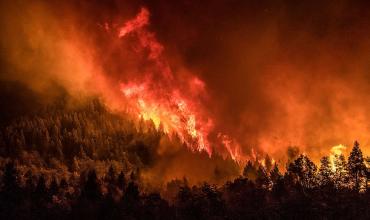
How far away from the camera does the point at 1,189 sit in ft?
473

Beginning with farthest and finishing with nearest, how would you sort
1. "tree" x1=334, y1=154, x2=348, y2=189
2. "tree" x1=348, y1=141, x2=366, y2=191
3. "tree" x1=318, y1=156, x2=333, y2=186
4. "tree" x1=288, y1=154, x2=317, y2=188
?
"tree" x1=288, y1=154, x2=317, y2=188, "tree" x1=318, y1=156, x2=333, y2=186, "tree" x1=334, y1=154, x2=348, y2=189, "tree" x1=348, y1=141, x2=366, y2=191

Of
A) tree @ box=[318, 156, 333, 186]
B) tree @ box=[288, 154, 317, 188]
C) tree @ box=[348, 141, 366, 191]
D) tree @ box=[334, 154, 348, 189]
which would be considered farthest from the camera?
tree @ box=[288, 154, 317, 188]

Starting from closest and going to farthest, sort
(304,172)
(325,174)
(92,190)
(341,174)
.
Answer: (92,190)
(325,174)
(341,174)
(304,172)

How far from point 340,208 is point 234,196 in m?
34.5

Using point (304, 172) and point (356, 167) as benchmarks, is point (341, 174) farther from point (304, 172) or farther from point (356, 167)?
point (304, 172)

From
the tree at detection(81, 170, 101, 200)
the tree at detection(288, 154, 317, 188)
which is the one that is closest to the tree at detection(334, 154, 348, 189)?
the tree at detection(288, 154, 317, 188)

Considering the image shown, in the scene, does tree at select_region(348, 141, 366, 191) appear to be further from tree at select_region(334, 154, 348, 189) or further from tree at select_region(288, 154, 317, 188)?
tree at select_region(288, 154, 317, 188)

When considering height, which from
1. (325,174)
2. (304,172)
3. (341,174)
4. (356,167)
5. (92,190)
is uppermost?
(304,172)

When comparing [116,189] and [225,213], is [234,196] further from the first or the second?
[116,189]

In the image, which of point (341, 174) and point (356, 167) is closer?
point (356, 167)

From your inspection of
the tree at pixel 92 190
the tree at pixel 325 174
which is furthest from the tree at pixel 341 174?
the tree at pixel 92 190

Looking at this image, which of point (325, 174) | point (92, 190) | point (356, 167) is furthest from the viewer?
point (325, 174)

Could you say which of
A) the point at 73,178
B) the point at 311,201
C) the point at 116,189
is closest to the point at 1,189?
the point at 116,189

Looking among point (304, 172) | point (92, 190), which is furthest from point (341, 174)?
point (92, 190)
